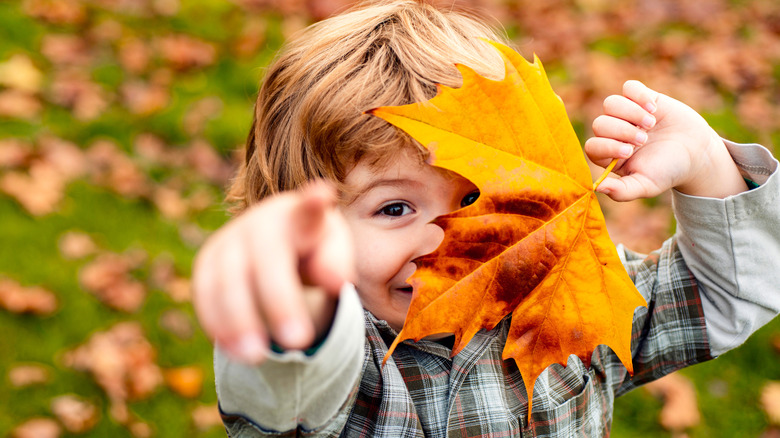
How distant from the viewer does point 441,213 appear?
3.45ft

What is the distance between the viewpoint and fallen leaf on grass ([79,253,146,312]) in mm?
2209

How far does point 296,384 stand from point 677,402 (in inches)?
66.7

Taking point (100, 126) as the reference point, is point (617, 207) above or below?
below

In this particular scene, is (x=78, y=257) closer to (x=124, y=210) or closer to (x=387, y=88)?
(x=124, y=210)

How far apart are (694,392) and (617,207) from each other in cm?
87

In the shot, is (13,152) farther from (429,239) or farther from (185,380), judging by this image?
(429,239)

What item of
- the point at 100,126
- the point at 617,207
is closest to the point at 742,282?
the point at 617,207

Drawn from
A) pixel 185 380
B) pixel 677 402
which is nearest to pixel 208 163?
pixel 185 380

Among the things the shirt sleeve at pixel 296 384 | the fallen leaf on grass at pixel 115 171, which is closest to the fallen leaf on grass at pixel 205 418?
the fallen leaf on grass at pixel 115 171

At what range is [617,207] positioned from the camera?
2662mm

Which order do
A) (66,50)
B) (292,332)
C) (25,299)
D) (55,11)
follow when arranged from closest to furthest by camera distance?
(292,332)
(25,299)
(66,50)
(55,11)

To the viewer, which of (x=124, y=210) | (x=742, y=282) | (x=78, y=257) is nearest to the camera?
(x=742, y=282)

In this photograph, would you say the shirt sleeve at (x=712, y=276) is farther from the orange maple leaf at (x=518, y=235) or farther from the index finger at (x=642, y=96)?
the orange maple leaf at (x=518, y=235)

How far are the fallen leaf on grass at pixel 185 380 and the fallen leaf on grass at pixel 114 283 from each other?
0.31 metres
